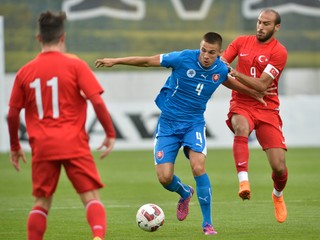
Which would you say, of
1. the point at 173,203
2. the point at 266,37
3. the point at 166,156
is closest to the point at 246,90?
the point at 266,37

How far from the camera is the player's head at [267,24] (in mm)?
10633

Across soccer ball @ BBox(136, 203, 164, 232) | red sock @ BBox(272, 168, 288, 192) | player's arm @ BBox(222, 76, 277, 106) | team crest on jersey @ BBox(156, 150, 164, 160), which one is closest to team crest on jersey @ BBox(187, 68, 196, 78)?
player's arm @ BBox(222, 76, 277, 106)

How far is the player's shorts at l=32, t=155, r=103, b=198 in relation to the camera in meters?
7.57

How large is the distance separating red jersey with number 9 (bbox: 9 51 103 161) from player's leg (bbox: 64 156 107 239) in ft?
0.29

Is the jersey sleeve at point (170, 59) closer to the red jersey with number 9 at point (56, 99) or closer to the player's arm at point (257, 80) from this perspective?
the player's arm at point (257, 80)

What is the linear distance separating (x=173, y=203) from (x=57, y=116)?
5375 mm

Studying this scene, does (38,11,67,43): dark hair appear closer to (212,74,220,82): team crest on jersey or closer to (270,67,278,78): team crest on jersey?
(212,74,220,82): team crest on jersey

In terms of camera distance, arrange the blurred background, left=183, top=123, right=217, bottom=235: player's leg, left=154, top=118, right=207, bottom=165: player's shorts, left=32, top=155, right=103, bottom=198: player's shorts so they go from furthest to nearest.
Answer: the blurred background → left=154, top=118, right=207, bottom=165: player's shorts → left=183, top=123, right=217, bottom=235: player's leg → left=32, top=155, right=103, bottom=198: player's shorts

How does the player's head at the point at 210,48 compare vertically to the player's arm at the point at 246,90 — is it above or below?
above

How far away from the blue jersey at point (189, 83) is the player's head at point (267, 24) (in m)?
1.08

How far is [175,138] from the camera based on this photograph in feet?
32.7

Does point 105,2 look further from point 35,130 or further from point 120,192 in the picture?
point 35,130

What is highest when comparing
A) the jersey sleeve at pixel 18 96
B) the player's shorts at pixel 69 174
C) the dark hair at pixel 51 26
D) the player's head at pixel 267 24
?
the dark hair at pixel 51 26

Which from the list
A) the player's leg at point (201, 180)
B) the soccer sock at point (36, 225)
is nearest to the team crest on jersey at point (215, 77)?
the player's leg at point (201, 180)
